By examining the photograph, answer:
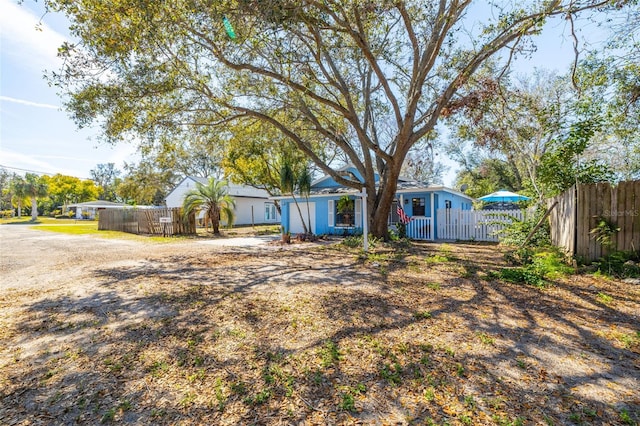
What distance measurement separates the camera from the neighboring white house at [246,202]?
90.2 ft

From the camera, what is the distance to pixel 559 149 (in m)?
7.37

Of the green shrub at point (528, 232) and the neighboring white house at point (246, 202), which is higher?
the neighboring white house at point (246, 202)

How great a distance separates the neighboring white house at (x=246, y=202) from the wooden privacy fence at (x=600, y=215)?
2350cm

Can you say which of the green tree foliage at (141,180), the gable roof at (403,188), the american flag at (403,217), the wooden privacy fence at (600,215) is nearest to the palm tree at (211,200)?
the gable roof at (403,188)

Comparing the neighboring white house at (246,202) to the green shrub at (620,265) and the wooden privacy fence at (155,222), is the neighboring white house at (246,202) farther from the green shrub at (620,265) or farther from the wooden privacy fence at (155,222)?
the green shrub at (620,265)

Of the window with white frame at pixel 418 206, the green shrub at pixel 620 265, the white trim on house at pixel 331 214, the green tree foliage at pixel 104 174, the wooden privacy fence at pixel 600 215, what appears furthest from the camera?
the green tree foliage at pixel 104 174

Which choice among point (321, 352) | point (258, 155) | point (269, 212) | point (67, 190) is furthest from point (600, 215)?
point (67, 190)

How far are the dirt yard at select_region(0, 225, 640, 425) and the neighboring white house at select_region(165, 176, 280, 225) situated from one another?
21.5m

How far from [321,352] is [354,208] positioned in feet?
42.4

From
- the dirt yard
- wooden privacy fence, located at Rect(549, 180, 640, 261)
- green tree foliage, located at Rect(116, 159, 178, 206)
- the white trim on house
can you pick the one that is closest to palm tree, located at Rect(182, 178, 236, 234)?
the white trim on house

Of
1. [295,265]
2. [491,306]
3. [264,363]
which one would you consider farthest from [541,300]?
[295,265]

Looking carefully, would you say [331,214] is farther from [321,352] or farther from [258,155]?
[321,352]

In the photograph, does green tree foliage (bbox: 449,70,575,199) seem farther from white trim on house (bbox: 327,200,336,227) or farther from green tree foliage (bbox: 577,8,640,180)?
white trim on house (bbox: 327,200,336,227)

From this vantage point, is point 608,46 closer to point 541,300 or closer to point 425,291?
point 541,300
